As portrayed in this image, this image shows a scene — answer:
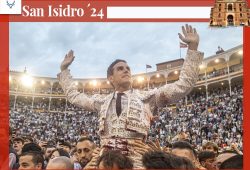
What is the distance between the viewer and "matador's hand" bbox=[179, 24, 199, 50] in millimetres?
3115

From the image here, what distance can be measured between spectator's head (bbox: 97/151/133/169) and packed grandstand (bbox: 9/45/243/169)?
53.2ft

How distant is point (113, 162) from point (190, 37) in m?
1.25

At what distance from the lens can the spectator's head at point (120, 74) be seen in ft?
10.7

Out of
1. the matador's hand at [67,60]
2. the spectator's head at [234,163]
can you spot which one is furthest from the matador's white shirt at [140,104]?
the spectator's head at [234,163]

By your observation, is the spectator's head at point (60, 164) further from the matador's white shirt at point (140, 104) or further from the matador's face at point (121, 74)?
the matador's face at point (121, 74)

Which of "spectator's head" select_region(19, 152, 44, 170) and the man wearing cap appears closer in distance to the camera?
the man wearing cap

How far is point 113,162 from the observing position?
8.69ft

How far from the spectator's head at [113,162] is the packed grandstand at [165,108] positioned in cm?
1620

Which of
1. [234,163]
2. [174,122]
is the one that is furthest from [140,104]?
[174,122]

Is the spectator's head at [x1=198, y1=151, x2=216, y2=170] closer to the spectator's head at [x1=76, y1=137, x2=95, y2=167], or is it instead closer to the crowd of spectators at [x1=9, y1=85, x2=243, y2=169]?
the spectator's head at [x1=76, y1=137, x2=95, y2=167]

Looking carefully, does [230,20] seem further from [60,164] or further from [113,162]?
[60,164]

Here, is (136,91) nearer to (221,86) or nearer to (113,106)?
(113,106)

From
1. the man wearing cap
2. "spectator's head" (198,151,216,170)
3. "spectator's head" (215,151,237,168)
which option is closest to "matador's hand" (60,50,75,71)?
the man wearing cap

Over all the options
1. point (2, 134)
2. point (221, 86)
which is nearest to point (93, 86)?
point (221, 86)
